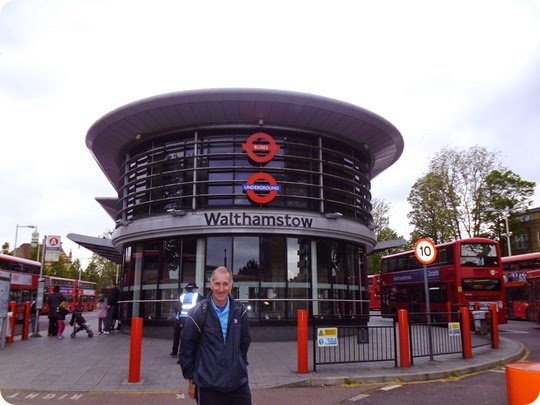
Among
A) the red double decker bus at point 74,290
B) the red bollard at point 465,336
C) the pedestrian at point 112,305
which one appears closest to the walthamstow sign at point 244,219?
the pedestrian at point 112,305

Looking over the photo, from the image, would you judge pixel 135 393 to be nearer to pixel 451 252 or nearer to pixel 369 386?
pixel 369 386

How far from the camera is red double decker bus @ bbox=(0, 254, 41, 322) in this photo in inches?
963

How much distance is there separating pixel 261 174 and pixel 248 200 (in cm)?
102

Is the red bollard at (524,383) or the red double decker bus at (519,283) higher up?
the red double decker bus at (519,283)

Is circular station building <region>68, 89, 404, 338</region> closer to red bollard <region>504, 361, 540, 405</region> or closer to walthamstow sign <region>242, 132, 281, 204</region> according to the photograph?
walthamstow sign <region>242, 132, 281, 204</region>

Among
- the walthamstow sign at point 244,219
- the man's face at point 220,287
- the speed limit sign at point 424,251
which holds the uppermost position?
the walthamstow sign at point 244,219

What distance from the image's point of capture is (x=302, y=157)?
54.3ft

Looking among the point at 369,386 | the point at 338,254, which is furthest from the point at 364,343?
the point at 338,254

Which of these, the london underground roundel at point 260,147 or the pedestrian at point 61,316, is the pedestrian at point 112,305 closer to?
the pedestrian at point 61,316

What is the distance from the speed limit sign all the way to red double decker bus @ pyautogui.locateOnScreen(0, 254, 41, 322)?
20.8 meters

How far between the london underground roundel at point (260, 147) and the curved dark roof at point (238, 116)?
0.60m

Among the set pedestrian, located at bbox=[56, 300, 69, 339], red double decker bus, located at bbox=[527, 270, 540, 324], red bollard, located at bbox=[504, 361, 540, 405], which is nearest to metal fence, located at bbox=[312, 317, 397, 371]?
red bollard, located at bbox=[504, 361, 540, 405]

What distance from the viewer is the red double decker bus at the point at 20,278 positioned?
24.5 m

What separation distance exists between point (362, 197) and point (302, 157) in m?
3.47
